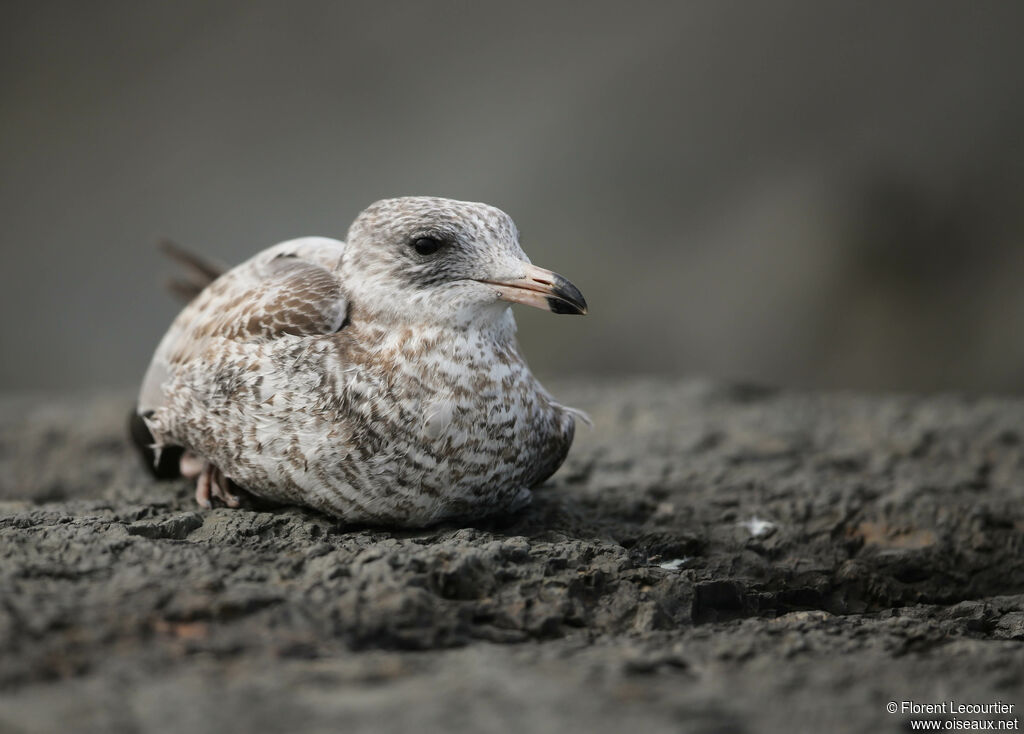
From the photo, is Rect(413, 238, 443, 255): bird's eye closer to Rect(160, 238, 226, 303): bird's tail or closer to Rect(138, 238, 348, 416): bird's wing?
Rect(138, 238, 348, 416): bird's wing

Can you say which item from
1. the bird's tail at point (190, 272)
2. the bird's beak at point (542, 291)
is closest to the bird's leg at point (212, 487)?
the bird's tail at point (190, 272)

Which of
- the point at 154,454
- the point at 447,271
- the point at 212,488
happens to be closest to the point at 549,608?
the point at 447,271

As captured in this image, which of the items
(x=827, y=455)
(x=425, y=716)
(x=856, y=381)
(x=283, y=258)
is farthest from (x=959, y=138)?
(x=425, y=716)

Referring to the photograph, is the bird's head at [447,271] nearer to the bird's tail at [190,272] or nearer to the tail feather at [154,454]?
the tail feather at [154,454]

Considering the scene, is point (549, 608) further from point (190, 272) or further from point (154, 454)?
point (190, 272)

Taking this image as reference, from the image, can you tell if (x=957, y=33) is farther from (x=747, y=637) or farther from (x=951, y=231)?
(x=747, y=637)

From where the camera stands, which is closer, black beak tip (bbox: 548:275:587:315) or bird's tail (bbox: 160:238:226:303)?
black beak tip (bbox: 548:275:587:315)

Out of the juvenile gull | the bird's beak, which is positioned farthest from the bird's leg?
the bird's beak
